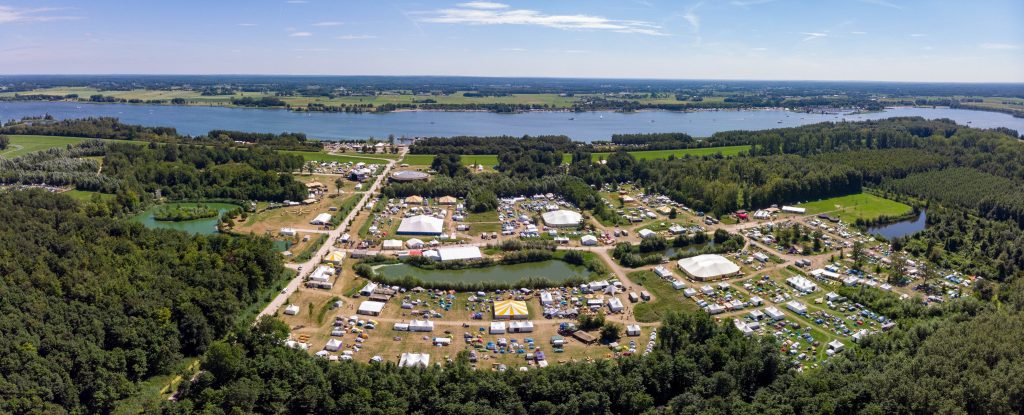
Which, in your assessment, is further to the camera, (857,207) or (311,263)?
(857,207)

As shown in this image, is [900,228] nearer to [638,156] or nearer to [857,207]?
[857,207]

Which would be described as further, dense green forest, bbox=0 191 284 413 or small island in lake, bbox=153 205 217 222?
small island in lake, bbox=153 205 217 222

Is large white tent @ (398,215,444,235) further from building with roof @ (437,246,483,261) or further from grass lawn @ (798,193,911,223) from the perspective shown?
grass lawn @ (798,193,911,223)

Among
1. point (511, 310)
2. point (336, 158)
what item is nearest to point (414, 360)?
point (511, 310)

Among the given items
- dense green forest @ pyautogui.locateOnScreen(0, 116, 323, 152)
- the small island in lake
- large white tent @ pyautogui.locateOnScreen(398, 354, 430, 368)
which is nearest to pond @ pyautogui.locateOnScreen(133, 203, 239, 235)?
the small island in lake

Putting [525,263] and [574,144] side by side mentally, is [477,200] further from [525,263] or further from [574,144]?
[574,144]

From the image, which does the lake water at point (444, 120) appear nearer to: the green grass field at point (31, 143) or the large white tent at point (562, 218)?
the green grass field at point (31, 143)
